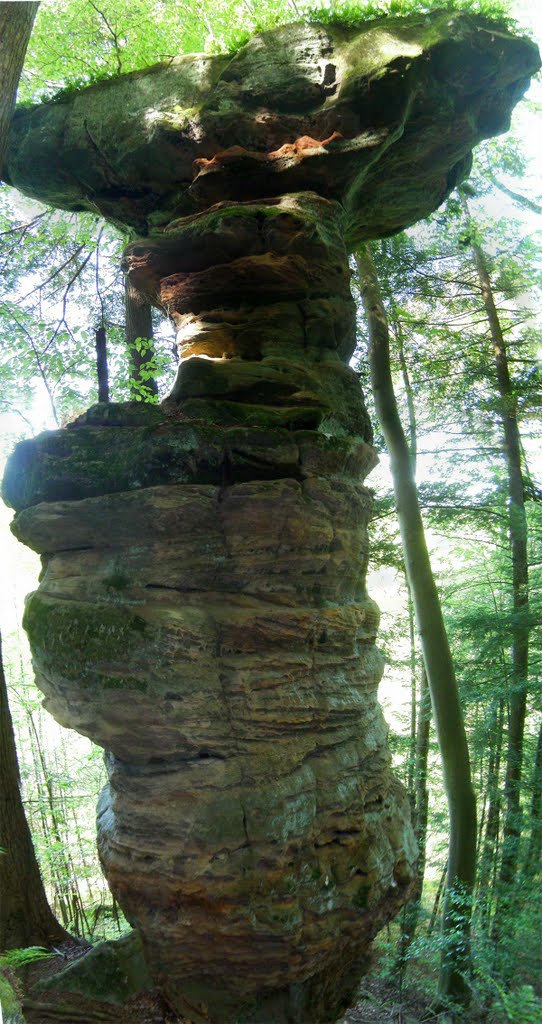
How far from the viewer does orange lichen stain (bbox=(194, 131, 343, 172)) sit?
4.91m

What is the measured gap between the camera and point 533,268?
1008 centimetres

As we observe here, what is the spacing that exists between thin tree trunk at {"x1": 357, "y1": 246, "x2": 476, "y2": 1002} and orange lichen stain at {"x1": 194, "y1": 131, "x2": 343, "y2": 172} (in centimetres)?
344

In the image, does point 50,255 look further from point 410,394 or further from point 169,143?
point 410,394

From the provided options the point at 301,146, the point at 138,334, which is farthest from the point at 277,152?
the point at 138,334

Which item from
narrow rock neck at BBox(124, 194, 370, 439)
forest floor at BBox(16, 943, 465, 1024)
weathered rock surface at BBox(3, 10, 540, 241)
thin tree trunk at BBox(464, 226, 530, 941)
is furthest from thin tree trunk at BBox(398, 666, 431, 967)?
weathered rock surface at BBox(3, 10, 540, 241)

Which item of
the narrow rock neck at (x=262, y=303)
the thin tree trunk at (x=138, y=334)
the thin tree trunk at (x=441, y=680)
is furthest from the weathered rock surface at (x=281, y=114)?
the thin tree trunk at (x=441, y=680)

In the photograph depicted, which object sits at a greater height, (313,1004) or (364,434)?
(364,434)

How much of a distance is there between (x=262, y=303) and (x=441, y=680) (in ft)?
15.8

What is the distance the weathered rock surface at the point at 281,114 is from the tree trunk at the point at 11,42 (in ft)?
2.31

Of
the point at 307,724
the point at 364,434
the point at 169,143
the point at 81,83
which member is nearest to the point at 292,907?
the point at 307,724

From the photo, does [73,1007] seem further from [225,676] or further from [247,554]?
[247,554]

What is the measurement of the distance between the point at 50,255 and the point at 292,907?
8327mm

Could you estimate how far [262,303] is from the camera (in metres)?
4.92

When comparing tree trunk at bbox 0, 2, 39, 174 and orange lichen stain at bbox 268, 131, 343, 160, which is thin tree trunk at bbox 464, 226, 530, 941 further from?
tree trunk at bbox 0, 2, 39, 174
